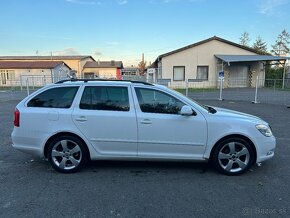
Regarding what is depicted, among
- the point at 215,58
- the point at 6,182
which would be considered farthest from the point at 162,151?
the point at 215,58

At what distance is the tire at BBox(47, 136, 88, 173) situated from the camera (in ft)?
13.7

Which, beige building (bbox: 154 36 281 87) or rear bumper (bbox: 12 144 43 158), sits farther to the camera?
beige building (bbox: 154 36 281 87)

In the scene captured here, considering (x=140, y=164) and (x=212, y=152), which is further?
(x=140, y=164)

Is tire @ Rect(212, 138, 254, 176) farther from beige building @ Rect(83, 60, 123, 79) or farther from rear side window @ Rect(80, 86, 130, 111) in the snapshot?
beige building @ Rect(83, 60, 123, 79)

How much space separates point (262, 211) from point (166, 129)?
1.80 metres

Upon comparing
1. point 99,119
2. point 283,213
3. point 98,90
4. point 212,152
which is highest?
point 98,90

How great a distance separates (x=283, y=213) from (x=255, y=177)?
3.58ft

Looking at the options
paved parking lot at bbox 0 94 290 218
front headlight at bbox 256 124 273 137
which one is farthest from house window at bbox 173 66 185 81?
front headlight at bbox 256 124 273 137

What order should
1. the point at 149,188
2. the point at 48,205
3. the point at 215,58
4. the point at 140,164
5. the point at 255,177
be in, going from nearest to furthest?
1. the point at 48,205
2. the point at 149,188
3. the point at 255,177
4. the point at 140,164
5. the point at 215,58

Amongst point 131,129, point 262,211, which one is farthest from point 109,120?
point 262,211

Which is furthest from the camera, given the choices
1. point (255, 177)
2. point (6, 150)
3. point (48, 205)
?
point (6, 150)

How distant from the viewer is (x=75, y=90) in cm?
426

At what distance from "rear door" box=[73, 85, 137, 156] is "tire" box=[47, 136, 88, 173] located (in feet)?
0.79

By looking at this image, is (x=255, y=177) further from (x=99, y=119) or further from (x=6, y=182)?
(x=6, y=182)
